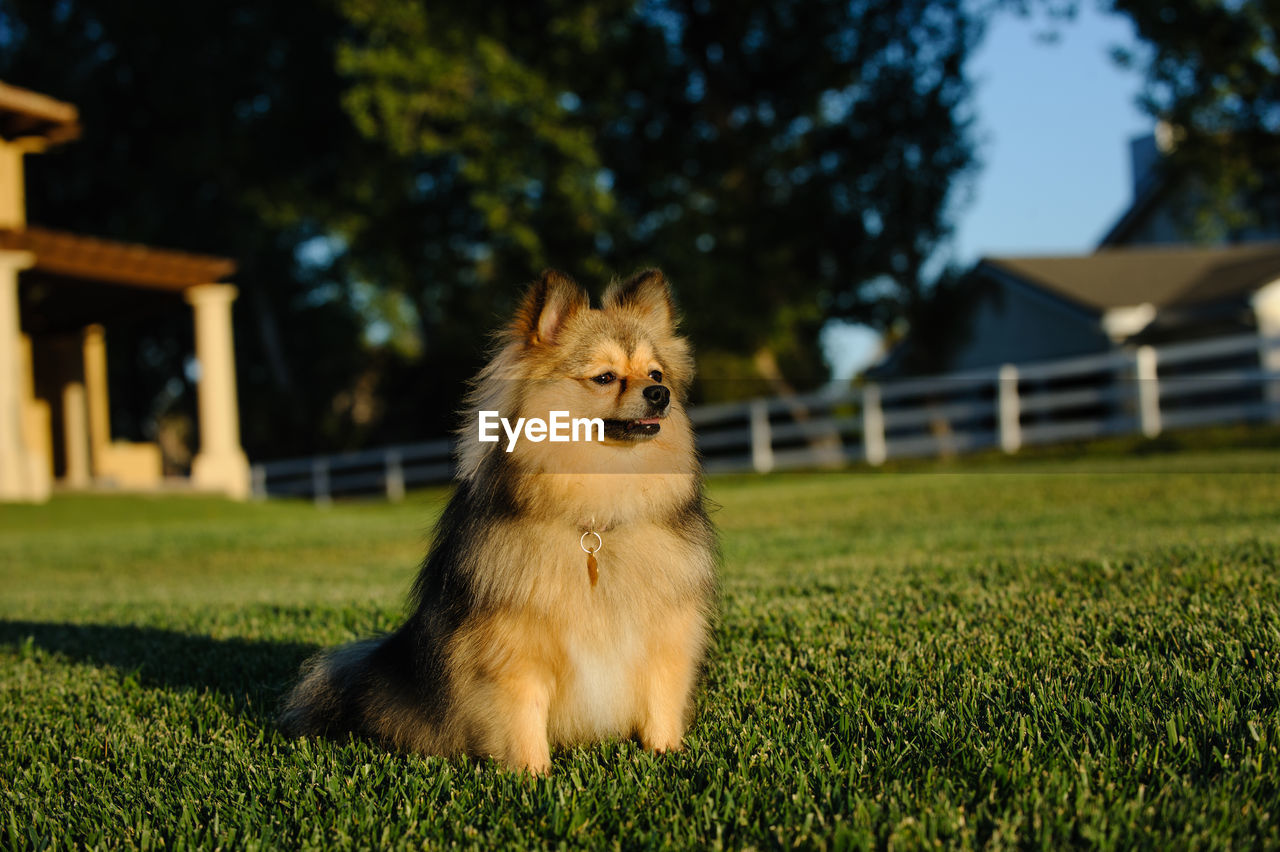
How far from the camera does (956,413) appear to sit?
74.0 ft

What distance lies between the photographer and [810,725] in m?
3.39

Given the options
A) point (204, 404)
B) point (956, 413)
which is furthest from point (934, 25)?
point (204, 404)

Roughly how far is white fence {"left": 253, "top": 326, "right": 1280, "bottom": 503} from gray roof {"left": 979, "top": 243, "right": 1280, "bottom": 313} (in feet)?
3.88

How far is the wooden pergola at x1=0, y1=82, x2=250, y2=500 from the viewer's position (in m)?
17.8

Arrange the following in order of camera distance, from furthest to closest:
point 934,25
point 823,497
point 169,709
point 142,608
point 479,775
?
1. point 934,25
2. point 823,497
3. point 142,608
4. point 169,709
5. point 479,775

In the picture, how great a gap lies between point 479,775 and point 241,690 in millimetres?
1974

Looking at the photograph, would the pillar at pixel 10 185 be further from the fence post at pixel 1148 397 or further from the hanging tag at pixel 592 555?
the fence post at pixel 1148 397

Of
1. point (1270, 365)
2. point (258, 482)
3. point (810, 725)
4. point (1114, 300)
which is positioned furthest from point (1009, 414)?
point (258, 482)

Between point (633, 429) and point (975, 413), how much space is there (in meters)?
22.1

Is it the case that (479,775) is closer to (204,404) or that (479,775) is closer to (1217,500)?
(1217,500)

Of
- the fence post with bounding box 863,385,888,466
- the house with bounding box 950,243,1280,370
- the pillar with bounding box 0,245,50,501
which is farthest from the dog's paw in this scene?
the house with bounding box 950,243,1280,370

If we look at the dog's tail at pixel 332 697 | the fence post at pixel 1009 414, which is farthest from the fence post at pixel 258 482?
the dog's tail at pixel 332 697

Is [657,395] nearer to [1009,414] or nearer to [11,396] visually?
[11,396]

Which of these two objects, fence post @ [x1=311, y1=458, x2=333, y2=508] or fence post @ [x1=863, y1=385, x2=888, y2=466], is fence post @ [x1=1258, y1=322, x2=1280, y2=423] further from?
fence post @ [x1=311, y1=458, x2=333, y2=508]
